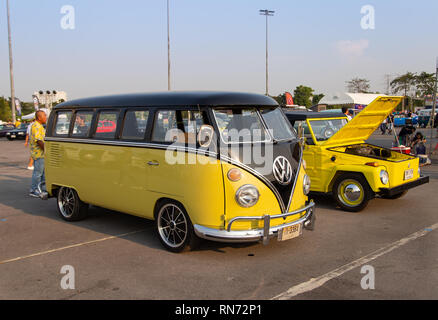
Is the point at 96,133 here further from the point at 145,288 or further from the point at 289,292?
the point at 289,292

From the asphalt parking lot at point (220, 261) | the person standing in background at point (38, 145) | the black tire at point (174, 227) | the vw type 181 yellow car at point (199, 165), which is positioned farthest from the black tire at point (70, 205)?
the black tire at point (174, 227)

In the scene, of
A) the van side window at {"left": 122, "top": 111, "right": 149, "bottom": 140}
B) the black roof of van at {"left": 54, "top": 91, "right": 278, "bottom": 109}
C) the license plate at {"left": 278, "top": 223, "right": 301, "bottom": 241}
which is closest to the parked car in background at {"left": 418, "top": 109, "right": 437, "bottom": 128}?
the black roof of van at {"left": 54, "top": 91, "right": 278, "bottom": 109}

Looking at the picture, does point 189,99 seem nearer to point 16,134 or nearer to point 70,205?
point 70,205

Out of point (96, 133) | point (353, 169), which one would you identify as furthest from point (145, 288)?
point (353, 169)

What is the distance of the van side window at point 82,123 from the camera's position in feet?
21.8

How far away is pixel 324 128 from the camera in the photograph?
8609 mm

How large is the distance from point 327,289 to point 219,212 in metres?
1.47

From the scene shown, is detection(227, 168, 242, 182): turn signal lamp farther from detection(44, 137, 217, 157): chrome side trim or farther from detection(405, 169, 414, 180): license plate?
detection(405, 169, 414, 180): license plate

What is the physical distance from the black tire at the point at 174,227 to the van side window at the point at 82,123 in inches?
79.9

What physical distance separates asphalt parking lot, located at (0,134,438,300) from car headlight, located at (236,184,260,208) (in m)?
0.76

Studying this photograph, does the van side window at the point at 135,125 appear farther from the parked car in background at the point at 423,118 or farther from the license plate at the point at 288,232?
the parked car in background at the point at 423,118

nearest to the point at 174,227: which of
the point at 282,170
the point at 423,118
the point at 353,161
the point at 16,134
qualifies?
the point at 282,170

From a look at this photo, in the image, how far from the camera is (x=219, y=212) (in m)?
4.92

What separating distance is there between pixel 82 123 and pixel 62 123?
2.31 feet
